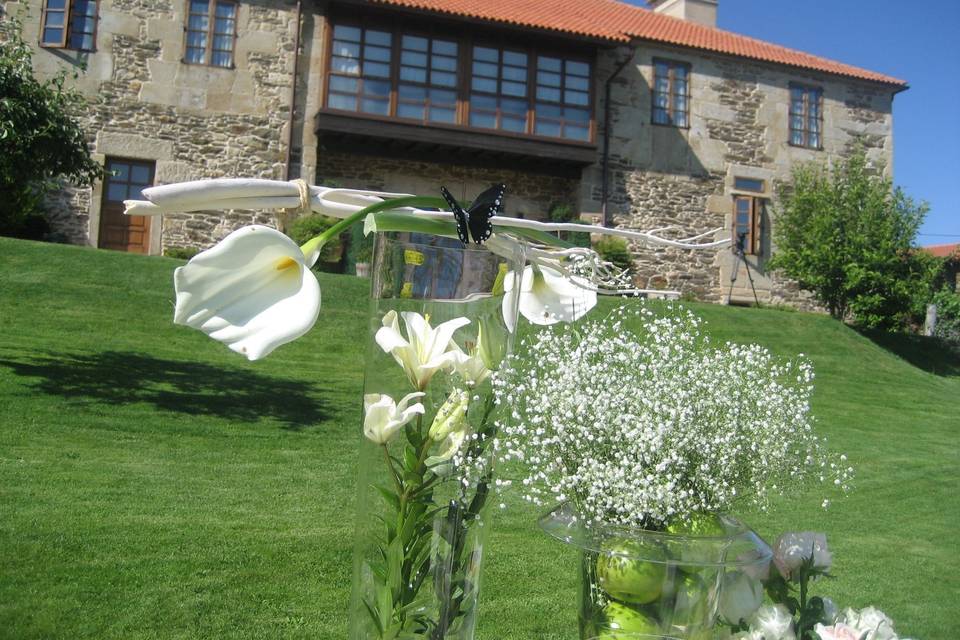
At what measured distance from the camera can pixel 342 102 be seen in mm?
14461

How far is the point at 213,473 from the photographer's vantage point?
4566mm

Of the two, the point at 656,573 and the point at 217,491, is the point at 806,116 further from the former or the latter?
the point at 656,573

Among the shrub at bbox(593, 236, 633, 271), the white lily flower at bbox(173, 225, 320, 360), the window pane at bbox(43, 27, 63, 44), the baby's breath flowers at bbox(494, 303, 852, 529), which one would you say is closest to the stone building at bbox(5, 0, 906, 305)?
the window pane at bbox(43, 27, 63, 44)

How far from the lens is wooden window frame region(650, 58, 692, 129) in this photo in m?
16.9

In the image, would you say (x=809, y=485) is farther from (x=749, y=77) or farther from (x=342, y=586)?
(x=749, y=77)

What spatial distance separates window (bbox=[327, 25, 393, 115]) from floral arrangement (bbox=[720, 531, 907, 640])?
13.9 meters

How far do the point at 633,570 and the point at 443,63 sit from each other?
14843mm

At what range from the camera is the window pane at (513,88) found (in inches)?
601

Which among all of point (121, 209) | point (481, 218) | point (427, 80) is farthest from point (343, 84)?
point (481, 218)

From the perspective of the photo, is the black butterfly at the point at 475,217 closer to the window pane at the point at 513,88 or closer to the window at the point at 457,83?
the window at the point at 457,83

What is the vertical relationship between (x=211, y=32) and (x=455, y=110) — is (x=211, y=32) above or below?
above

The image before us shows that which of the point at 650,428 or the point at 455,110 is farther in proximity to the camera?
the point at 455,110

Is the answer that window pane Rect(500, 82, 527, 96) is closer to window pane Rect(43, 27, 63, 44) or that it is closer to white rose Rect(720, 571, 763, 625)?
window pane Rect(43, 27, 63, 44)

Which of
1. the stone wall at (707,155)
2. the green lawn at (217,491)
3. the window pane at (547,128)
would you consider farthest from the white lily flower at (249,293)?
the stone wall at (707,155)
